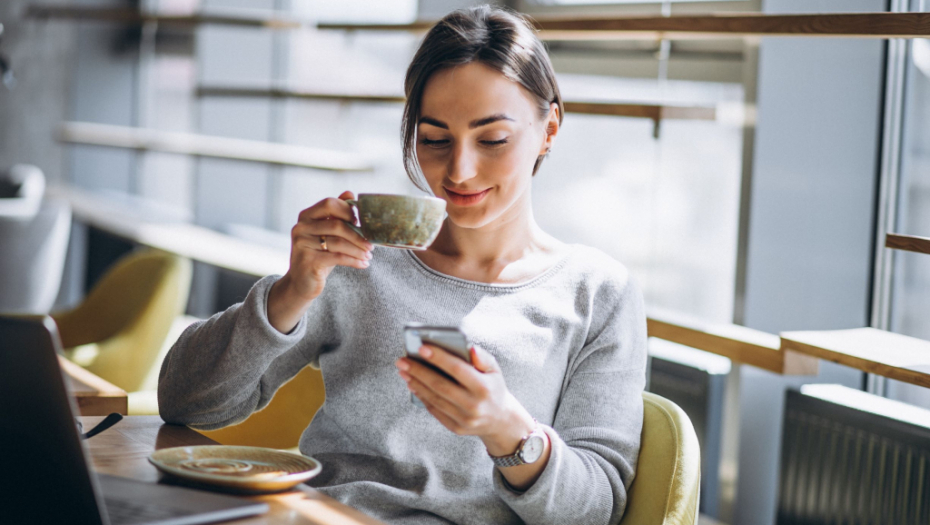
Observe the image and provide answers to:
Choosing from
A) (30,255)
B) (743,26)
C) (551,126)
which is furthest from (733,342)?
(30,255)

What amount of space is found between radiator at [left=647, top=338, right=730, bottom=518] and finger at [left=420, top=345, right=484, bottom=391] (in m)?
1.72

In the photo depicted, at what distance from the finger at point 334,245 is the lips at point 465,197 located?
24cm

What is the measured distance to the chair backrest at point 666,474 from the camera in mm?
1234

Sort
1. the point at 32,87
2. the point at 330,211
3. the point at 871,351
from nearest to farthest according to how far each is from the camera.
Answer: the point at 330,211
the point at 871,351
the point at 32,87

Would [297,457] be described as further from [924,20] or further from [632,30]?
[632,30]

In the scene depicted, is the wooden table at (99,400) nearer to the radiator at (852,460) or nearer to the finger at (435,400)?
the finger at (435,400)

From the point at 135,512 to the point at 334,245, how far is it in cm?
42

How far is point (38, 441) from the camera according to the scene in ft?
2.57

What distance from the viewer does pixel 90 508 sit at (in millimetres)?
782

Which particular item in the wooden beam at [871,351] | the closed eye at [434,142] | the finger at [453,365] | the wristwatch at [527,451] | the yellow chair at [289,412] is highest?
the closed eye at [434,142]

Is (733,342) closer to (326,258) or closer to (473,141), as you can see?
(473,141)

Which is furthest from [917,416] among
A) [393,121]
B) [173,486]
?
[393,121]

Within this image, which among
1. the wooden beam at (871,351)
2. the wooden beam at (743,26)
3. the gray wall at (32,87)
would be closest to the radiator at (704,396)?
the wooden beam at (871,351)

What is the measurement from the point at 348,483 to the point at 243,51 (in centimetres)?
424
